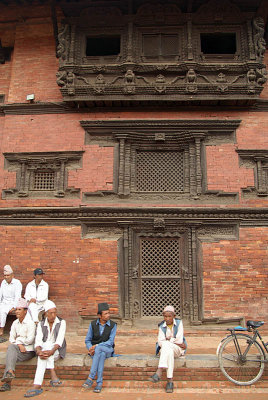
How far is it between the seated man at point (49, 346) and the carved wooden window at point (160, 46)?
23.5 ft

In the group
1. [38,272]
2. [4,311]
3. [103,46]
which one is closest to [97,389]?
[38,272]

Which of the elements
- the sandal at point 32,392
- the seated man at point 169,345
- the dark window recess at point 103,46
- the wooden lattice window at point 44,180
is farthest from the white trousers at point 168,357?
the dark window recess at point 103,46

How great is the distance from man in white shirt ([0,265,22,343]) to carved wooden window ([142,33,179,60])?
22.2 ft

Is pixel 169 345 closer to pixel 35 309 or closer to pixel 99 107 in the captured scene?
pixel 35 309

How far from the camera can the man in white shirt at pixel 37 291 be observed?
24.1 feet

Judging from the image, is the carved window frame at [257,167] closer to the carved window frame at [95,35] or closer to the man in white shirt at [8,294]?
the carved window frame at [95,35]

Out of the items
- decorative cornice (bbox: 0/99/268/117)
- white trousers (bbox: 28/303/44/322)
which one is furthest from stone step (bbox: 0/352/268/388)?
decorative cornice (bbox: 0/99/268/117)

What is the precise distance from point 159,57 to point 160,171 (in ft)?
10.6

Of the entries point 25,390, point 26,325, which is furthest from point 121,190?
point 25,390

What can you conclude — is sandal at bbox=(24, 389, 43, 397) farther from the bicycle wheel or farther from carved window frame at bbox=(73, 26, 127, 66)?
carved window frame at bbox=(73, 26, 127, 66)

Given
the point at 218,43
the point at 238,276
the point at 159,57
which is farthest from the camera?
the point at 218,43

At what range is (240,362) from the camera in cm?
522

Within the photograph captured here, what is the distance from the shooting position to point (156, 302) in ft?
26.4

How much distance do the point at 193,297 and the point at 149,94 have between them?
210 inches
